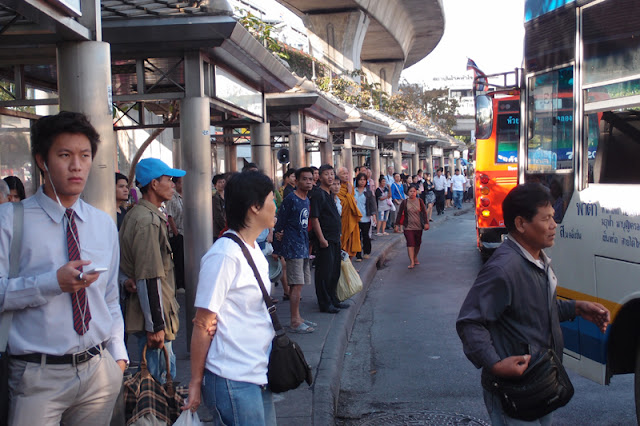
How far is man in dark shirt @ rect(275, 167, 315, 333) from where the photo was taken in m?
7.83

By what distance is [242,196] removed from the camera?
10.2 ft

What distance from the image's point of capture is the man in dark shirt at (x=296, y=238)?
308 inches

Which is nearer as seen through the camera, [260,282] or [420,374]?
[260,282]

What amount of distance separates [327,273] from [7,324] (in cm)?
615

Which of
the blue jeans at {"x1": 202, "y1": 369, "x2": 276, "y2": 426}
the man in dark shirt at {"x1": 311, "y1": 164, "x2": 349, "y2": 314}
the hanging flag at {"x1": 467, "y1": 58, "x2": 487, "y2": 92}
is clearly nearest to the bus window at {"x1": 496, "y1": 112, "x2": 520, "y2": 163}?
the man in dark shirt at {"x1": 311, "y1": 164, "x2": 349, "y2": 314}

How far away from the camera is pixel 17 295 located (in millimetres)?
2500

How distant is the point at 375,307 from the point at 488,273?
723 centimetres

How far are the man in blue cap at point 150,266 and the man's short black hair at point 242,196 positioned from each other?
1.36 m

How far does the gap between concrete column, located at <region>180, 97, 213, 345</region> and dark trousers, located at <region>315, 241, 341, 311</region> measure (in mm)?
1728

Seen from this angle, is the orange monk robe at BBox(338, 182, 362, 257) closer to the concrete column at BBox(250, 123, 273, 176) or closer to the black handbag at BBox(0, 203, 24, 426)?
the concrete column at BBox(250, 123, 273, 176)

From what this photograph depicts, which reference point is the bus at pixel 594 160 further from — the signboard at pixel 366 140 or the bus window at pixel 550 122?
the signboard at pixel 366 140

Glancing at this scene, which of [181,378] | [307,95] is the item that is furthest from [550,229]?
[307,95]

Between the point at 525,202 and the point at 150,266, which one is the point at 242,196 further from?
the point at 150,266

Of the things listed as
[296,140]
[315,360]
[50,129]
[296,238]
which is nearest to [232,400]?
[50,129]
